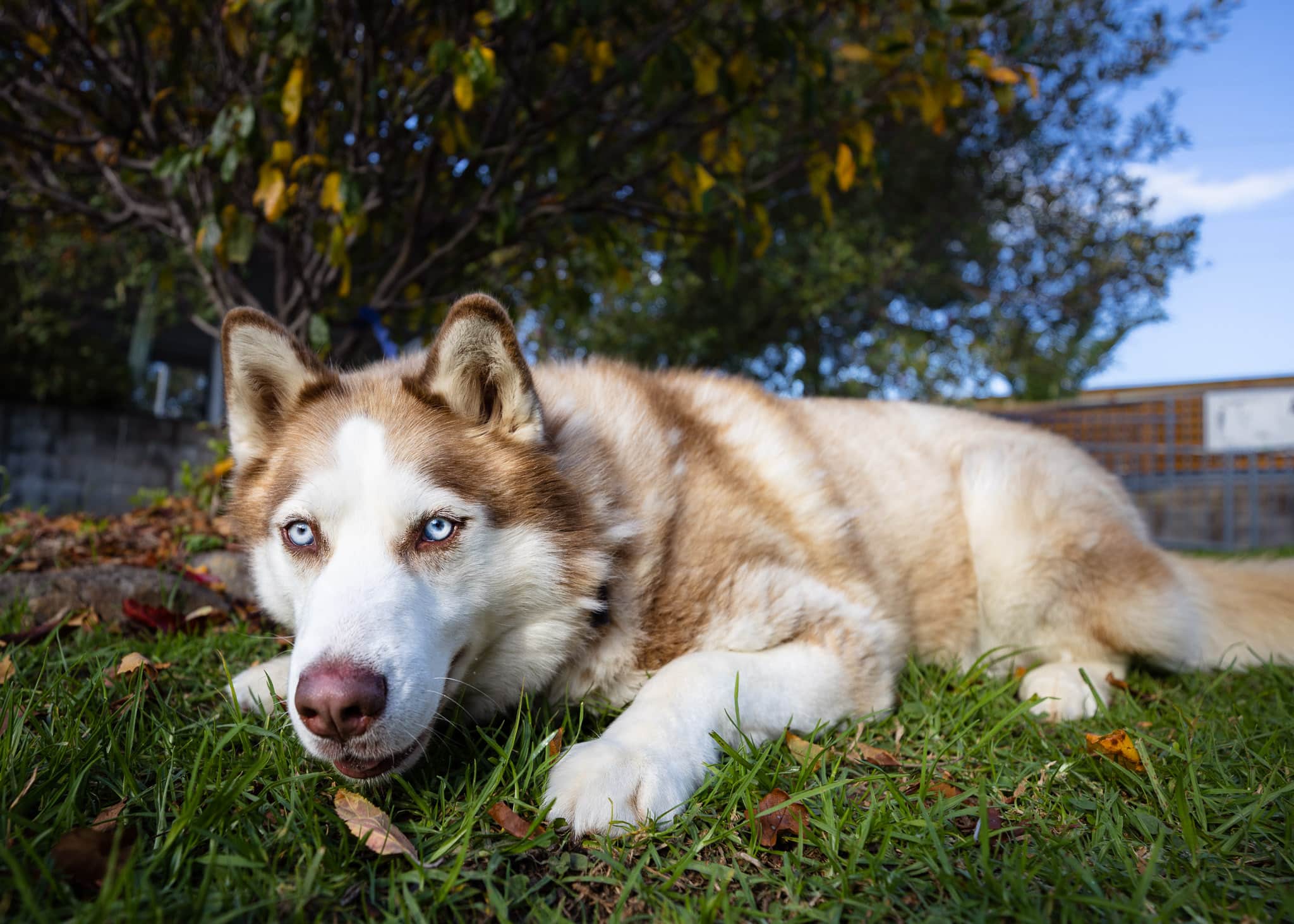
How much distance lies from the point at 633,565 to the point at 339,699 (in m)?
0.86

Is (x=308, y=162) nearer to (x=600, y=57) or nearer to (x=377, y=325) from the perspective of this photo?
(x=377, y=325)

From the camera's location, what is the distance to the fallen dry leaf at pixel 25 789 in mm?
1418

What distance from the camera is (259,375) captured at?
85.6 inches

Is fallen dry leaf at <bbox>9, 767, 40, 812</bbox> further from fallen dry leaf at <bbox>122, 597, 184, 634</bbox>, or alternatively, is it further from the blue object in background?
the blue object in background

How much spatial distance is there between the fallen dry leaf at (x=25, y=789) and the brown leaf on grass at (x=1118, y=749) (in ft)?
7.61

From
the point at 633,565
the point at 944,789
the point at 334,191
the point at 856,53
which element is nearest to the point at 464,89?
the point at 334,191

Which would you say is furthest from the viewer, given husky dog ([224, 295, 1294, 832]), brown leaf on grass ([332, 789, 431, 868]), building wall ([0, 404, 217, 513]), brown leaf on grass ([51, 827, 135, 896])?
building wall ([0, 404, 217, 513])

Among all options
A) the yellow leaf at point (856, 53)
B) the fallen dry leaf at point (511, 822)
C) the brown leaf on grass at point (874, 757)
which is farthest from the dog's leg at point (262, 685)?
the yellow leaf at point (856, 53)

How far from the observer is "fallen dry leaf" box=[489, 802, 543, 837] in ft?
4.95

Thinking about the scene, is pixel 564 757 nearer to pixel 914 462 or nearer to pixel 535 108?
pixel 914 462

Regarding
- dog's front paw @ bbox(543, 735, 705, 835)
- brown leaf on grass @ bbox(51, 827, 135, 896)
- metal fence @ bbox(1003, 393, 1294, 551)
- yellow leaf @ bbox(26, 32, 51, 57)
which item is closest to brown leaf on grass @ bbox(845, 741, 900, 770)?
dog's front paw @ bbox(543, 735, 705, 835)

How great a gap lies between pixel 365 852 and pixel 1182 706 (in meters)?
2.41

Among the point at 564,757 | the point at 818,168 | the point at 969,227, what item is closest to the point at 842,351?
the point at 969,227

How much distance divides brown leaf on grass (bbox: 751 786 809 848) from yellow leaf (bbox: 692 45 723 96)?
3069 millimetres
